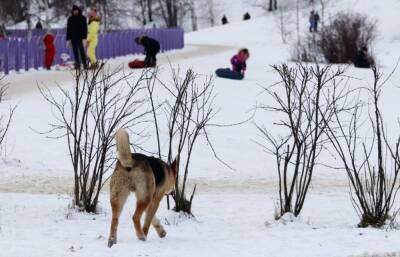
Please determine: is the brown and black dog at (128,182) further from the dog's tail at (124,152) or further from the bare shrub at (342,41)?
the bare shrub at (342,41)

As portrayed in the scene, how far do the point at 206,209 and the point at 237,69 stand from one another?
45.3 ft

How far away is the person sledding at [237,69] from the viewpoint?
2231 centimetres

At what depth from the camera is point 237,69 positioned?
74.6ft

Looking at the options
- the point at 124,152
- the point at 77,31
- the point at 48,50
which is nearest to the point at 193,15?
the point at 48,50

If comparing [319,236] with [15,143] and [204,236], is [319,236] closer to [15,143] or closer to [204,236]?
[204,236]

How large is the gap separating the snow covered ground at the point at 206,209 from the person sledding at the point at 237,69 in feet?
7.42

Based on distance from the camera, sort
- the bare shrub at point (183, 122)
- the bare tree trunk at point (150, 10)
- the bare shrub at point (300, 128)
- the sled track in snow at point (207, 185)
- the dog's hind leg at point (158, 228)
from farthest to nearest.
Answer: the bare tree trunk at point (150, 10) → the sled track in snow at point (207, 185) → the bare shrub at point (183, 122) → the bare shrub at point (300, 128) → the dog's hind leg at point (158, 228)

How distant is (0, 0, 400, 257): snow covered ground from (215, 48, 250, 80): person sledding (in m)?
2.26

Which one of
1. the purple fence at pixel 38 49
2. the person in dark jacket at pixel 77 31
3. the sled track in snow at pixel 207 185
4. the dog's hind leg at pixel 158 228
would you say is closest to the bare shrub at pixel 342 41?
the purple fence at pixel 38 49

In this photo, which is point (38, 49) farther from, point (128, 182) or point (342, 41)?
point (128, 182)

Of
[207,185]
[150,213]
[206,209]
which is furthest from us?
[207,185]

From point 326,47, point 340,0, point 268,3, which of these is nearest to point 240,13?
point 268,3

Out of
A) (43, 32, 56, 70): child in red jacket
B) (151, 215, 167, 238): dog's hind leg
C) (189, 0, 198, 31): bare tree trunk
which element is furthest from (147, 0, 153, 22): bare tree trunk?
(151, 215, 167, 238): dog's hind leg

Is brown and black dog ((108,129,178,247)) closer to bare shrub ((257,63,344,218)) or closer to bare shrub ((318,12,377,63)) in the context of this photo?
bare shrub ((257,63,344,218))
